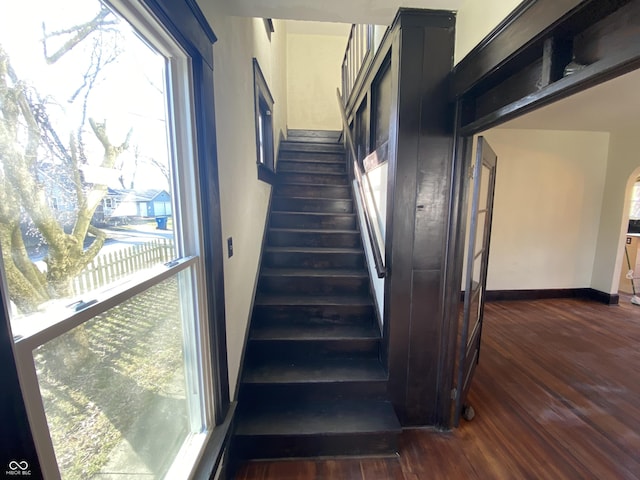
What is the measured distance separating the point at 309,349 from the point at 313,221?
1517 millimetres

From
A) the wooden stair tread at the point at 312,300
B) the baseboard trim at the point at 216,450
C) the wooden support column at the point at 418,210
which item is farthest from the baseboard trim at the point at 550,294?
the baseboard trim at the point at 216,450

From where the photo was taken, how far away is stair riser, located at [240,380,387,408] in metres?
1.87

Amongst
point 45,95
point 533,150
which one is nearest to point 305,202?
point 45,95

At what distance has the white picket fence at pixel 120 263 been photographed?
2.38 ft

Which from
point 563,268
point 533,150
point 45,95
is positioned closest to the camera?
point 45,95

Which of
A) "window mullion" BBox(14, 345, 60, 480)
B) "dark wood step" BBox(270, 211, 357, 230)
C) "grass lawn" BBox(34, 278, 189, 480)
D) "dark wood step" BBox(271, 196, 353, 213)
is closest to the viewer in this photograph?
"window mullion" BBox(14, 345, 60, 480)

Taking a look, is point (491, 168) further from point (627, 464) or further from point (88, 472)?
point (88, 472)

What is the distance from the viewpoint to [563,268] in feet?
13.9

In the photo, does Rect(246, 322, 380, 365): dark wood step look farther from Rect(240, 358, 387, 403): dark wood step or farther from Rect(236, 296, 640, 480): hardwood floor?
Rect(236, 296, 640, 480): hardwood floor

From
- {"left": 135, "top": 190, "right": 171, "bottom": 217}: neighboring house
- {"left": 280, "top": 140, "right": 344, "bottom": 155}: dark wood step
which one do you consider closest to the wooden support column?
{"left": 135, "top": 190, "right": 171, "bottom": 217}: neighboring house

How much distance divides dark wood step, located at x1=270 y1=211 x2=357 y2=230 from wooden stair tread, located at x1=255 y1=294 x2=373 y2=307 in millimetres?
960

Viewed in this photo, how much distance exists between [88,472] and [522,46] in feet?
6.60

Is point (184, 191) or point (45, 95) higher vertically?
point (45, 95)

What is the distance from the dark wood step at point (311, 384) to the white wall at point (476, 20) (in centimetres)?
209
